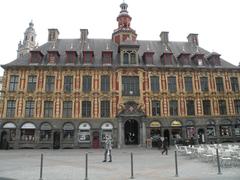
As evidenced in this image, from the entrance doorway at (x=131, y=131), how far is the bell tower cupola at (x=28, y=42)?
56.4 m

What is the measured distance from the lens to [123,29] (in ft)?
118

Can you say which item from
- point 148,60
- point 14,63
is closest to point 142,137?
point 148,60

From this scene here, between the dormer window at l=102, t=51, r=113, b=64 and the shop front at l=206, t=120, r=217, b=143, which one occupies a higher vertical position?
the dormer window at l=102, t=51, r=113, b=64

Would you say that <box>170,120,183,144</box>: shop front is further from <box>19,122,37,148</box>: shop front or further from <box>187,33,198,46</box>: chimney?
<box>19,122,37,148</box>: shop front

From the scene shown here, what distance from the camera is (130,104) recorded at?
2986 centimetres

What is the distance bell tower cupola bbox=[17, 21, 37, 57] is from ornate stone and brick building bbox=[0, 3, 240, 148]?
1901 inches

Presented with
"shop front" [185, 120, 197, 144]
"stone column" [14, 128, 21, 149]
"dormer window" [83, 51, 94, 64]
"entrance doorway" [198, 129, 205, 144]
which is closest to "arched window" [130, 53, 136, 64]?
"dormer window" [83, 51, 94, 64]

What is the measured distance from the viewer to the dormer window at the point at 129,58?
31.5 metres

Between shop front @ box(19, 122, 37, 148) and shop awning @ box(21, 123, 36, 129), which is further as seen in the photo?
shop awning @ box(21, 123, 36, 129)

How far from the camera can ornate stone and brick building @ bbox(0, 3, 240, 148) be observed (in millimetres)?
28703

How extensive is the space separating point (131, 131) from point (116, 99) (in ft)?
18.3

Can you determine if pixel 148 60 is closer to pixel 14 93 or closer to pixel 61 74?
pixel 61 74

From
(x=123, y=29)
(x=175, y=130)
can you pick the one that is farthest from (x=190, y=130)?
(x=123, y=29)

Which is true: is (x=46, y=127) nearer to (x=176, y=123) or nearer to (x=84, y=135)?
(x=84, y=135)
